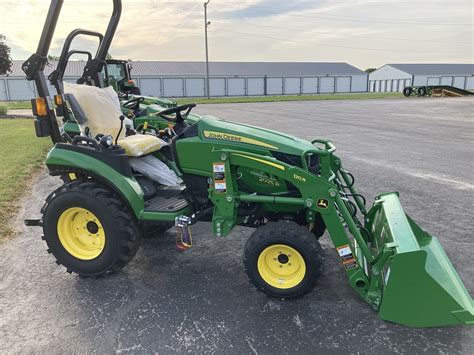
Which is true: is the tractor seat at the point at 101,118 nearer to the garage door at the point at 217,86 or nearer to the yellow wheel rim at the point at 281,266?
the yellow wheel rim at the point at 281,266

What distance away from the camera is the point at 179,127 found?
3865 mm

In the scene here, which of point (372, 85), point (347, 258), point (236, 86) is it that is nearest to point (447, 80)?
point (372, 85)

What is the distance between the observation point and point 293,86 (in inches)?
2345

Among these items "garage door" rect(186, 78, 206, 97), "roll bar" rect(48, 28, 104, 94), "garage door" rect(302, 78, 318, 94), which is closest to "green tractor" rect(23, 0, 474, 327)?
"roll bar" rect(48, 28, 104, 94)

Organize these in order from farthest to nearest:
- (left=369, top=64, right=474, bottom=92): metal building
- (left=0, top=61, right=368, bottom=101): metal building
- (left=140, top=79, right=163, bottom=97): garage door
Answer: (left=369, top=64, right=474, bottom=92): metal building
(left=140, top=79, right=163, bottom=97): garage door
(left=0, top=61, right=368, bottom=101): metal building

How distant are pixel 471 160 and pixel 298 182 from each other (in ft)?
22.7

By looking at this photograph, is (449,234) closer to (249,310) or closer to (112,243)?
(249,310)

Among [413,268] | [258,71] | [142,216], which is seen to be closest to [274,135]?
[142,216]

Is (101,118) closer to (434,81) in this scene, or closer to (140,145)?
(140,145)

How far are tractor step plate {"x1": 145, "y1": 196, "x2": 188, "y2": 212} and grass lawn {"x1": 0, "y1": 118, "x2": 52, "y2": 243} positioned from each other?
6.39ft

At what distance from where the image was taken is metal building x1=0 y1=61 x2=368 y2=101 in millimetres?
48616

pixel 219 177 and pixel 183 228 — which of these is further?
pixel 183 228

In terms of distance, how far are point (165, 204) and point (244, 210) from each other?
0.69 metres

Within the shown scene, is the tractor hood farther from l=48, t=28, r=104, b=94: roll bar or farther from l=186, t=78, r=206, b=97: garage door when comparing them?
l=186, t=78, r=206, b=97: garage door
